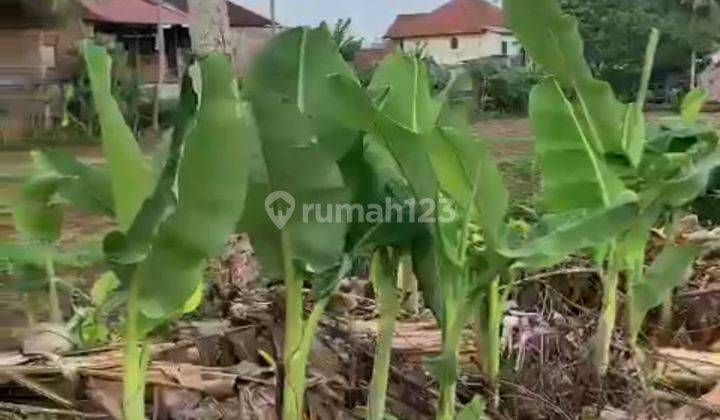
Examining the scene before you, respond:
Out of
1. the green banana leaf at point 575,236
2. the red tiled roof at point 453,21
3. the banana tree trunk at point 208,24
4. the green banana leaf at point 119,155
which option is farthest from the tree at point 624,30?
the green banana leaf at point 119,155

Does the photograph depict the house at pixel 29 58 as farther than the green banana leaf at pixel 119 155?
No

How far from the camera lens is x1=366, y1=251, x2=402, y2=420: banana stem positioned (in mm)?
1304

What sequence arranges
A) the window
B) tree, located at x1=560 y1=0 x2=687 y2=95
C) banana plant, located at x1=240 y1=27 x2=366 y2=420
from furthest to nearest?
the window < tree, located at x1=560 y1=0 x2=687 y2=95 < banana plant, located at x1=240 y1=27 x2=366 y2=420

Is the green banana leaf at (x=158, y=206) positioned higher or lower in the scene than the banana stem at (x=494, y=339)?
higher

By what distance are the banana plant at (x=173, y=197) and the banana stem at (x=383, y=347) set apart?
11.3 inches

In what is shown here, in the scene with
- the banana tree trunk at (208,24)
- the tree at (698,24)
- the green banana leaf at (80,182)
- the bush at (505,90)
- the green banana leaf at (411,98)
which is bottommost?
the bush at (505,90)

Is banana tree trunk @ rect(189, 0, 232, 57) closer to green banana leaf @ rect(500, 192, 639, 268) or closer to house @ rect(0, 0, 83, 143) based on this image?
green banana leaf @ rect(500, 192, 639, 268)

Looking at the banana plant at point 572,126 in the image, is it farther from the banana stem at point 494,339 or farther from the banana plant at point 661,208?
the banana stem at point 494,339

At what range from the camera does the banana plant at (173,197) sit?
1067mm

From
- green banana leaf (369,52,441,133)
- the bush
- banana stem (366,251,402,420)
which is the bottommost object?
the bush

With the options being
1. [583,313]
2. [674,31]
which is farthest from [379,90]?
[674,31]

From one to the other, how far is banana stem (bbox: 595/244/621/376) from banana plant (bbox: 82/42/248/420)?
0.72 m

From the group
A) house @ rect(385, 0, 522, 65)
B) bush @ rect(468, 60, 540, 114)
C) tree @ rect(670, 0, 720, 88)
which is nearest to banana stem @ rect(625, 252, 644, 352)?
bush @ rect(468, 60, 540, 114)

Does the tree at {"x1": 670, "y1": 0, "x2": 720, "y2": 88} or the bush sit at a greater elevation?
the tree at {"x1": 670, "y1": 0, "x2": 720, "y2": 88}
